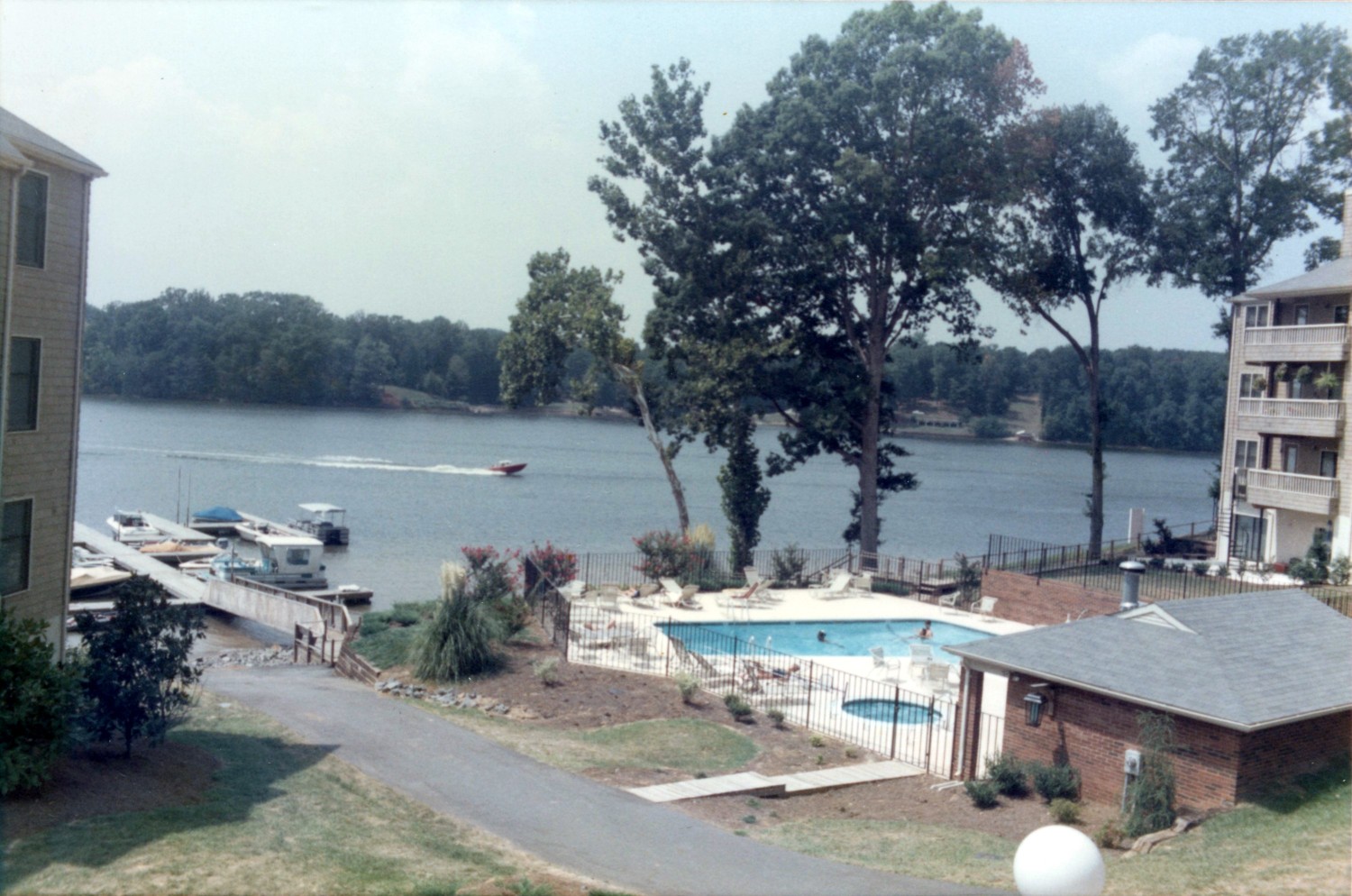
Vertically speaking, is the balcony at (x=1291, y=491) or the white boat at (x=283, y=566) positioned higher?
the balcony at (x=1291, y=491)

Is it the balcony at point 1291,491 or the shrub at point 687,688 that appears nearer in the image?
the shrub at point 687,688

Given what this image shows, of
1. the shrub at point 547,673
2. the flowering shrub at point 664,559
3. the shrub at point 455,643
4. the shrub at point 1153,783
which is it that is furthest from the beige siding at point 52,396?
the flowering shrub at point 664,559

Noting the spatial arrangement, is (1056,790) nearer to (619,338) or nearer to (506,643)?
(506,643)

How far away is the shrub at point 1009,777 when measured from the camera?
1595 centimetres

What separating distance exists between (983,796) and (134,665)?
36.7 feet

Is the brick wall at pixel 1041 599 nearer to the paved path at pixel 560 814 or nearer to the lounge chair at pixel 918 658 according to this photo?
the lounge chair at pixel 918 658

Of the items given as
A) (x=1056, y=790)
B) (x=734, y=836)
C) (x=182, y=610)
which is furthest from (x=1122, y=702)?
(x=182, y=610)

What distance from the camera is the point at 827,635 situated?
28.4 m

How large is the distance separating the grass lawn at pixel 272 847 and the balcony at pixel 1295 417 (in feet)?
105

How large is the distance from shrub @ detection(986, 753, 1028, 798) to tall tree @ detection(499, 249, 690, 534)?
22945mm

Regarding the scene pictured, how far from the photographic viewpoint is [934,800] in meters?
16.1

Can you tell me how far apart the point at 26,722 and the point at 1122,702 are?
13.5 meters

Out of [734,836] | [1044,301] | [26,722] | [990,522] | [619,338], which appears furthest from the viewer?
[990,522]

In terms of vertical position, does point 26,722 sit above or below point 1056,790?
above
